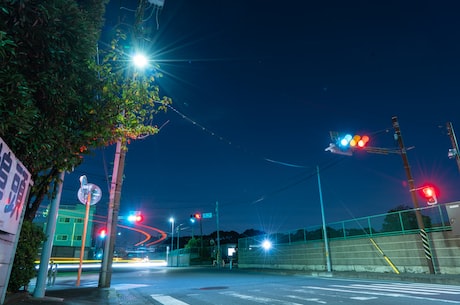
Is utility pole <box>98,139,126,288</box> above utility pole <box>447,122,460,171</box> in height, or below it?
below

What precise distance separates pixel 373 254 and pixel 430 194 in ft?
23.4

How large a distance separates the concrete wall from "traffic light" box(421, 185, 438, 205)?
291cm

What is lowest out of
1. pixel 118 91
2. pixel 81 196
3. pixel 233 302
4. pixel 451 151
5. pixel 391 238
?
pixel 233 302

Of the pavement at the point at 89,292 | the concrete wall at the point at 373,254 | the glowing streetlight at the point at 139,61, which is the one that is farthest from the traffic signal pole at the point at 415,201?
the glowing streetlight at the point at 139,61

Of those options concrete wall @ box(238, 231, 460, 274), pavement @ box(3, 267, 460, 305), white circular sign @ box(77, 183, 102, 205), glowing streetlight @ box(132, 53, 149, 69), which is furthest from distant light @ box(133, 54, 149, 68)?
concrete wall @ box(238, 231, 460, 274)

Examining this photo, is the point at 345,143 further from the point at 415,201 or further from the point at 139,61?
the point at 139,61

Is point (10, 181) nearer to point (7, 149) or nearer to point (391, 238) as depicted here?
point (7, 149)

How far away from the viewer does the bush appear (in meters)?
6.81

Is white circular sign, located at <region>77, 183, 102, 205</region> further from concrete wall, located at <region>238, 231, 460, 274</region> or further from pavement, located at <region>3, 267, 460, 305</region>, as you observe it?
concrete wall, located at <region>238, 231, 460, 274</region>

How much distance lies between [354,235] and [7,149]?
71.6ft

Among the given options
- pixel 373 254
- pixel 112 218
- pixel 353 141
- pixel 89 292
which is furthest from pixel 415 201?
pixel 89 292

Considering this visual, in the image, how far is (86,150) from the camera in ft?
19.8

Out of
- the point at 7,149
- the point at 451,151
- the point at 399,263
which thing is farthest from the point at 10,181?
the point at 399,263

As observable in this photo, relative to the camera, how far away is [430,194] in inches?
557
